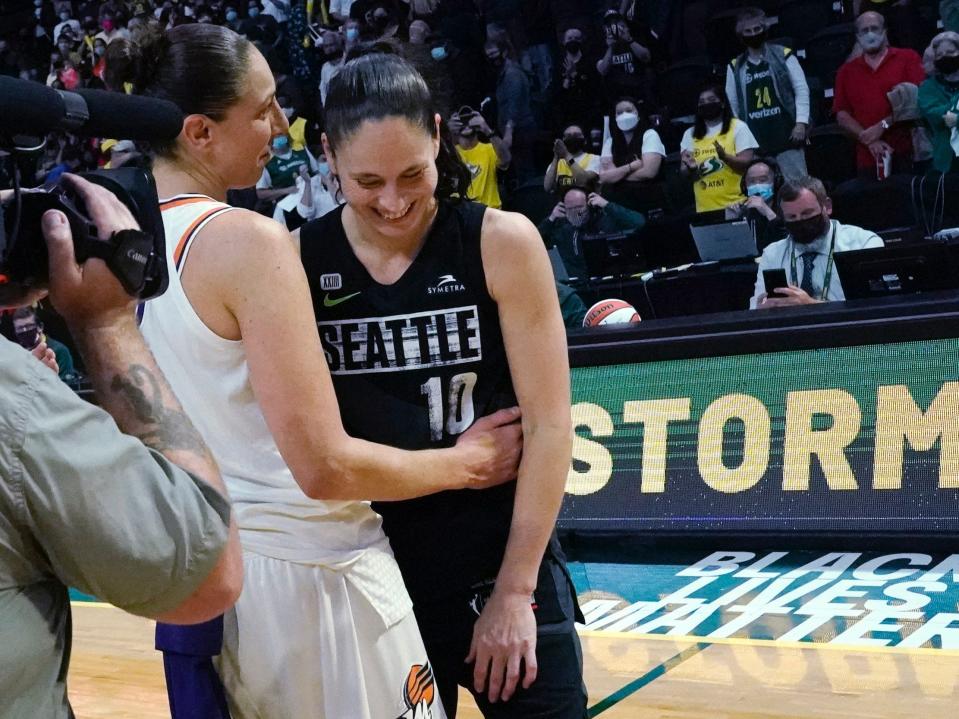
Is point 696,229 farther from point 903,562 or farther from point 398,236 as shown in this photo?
point 398,236

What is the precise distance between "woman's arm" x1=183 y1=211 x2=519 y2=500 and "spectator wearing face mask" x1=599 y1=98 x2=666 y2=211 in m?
8.11

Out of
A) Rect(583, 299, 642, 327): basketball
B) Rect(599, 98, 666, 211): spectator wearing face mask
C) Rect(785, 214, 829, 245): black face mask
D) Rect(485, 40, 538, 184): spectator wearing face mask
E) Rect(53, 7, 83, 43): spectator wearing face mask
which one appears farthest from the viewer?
Rect(53, 7, 83, 43): spectator wearing face mask

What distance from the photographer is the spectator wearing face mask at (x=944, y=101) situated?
25.6 feet

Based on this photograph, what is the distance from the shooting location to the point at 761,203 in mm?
8062

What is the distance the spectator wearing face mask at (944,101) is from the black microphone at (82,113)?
763 cm

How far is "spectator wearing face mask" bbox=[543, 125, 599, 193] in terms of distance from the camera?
9.41m

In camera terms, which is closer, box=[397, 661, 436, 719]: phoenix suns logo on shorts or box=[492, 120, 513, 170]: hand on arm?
box=[397, 661, 436, 719]: phoenix suns logo on shorts

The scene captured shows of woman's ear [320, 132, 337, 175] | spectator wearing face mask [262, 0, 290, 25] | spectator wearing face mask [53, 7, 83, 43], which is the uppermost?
spectator wearing face mask [53, 7, 83, 43]

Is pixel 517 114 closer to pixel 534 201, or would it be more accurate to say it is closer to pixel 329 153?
pixel 534 201

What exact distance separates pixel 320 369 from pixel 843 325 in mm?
3361

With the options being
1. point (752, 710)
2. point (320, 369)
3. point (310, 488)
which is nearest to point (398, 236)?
point (320, 369)

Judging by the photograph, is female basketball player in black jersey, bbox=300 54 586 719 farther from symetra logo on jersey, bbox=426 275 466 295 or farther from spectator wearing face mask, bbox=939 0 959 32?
spectator wearing face mask, bbox=939 0 959 32

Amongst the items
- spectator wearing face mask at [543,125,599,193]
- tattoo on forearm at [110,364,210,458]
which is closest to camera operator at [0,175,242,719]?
tattoo on forearm at [110,364,210,458]

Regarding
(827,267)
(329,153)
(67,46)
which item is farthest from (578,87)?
(329,153)
